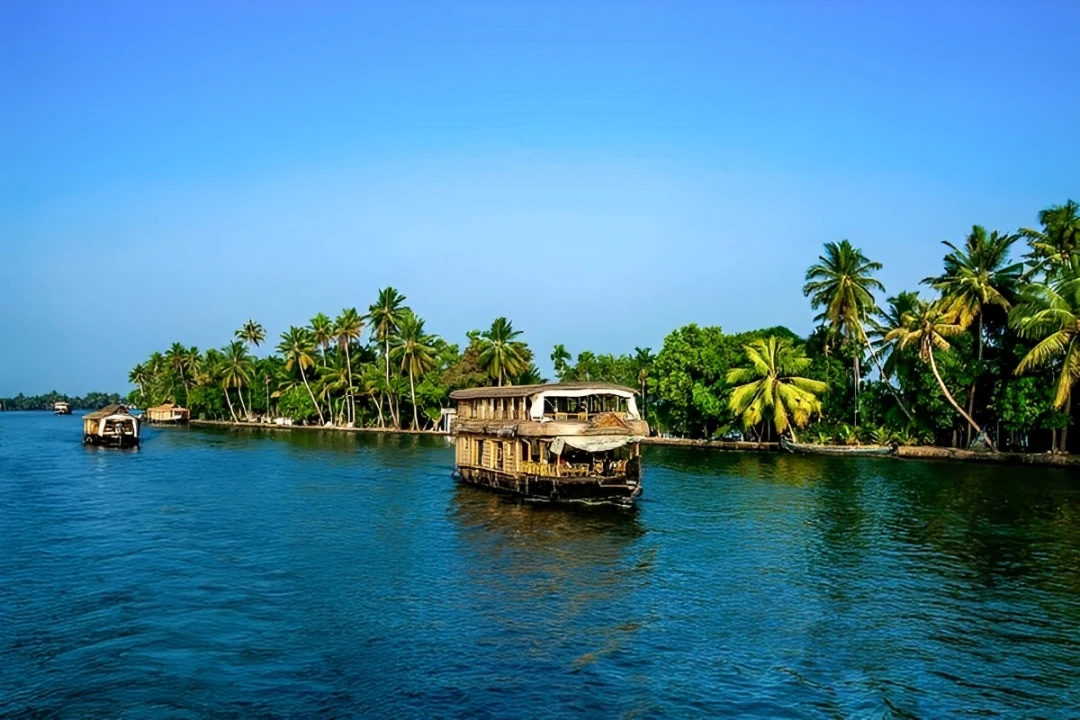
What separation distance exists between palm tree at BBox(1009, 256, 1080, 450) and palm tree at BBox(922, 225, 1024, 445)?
5.91 m

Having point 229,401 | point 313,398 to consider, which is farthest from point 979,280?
point 229,401

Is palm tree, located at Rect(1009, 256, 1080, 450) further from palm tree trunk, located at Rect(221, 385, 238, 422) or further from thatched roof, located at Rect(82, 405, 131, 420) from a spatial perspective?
palm tree trunk, located at Rect(221, 385, 238, 422)

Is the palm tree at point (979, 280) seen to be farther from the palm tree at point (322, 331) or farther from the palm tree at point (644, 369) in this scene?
the palm tree at point (322, 331)

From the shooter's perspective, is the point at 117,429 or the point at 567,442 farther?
the point at 117,429

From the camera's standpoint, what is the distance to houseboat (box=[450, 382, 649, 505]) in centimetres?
3478

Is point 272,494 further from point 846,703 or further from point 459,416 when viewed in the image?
point 846,703

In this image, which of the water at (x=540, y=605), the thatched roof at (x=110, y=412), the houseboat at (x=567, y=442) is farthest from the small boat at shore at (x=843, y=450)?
the thatched roof at (x=110, y=412)

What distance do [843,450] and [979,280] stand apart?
15706 millimetres

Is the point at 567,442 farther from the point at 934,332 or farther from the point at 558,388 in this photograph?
the point at 934,332

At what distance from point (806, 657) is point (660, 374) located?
197 feet

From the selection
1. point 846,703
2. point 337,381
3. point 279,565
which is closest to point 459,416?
point 279,565

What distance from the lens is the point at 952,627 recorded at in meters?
20.0

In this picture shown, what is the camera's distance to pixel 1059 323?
4800 cm

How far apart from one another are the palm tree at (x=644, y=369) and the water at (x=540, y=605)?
43423 millimetres
